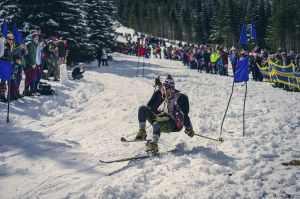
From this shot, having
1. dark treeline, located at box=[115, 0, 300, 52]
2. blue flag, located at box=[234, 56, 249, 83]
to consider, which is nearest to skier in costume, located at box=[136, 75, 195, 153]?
blue flag, located at box=[234, 56, 249, 83]

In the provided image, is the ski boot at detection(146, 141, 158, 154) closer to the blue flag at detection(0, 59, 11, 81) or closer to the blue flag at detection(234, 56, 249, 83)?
the blue flag at detection(234, 56, 249, 83)

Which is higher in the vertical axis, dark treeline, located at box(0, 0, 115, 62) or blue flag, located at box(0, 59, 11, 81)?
dark treeline, located at box(0, 0, 115, 62)

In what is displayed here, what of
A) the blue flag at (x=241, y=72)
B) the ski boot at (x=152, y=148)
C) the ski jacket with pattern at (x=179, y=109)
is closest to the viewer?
the ski boot at (x=152, y=148)

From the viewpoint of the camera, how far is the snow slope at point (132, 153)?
5.47 meters

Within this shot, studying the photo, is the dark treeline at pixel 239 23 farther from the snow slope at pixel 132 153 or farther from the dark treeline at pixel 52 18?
the snow slope at pixel 132 153

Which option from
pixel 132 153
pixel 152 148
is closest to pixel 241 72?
pixel 152 148

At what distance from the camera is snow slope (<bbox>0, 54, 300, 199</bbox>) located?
547 cm

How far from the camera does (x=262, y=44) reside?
83.2 m

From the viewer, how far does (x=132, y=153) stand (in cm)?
745

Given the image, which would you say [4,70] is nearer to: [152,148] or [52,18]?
[152,148]

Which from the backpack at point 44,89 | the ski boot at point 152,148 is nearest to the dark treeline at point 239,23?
the backpack at point 44,89

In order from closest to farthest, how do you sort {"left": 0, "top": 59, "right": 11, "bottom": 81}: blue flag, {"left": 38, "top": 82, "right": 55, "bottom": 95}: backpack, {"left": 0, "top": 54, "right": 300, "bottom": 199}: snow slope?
{"left": 0, "top": 54, "right": 300, "bottom": 199}: snow slope → {"left": 0, "top": 59, "right": 11, "bottom": 81}: blue flag → {"left": 38, "top": 82, "right": 55, "bottom": 95}: backpack

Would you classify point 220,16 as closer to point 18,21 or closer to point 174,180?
point 18,21

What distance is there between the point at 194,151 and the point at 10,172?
136 inches
